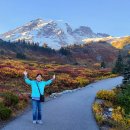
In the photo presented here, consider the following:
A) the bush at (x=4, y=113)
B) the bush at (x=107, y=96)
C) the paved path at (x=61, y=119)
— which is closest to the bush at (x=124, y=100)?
the bush at (x=107, y=96)

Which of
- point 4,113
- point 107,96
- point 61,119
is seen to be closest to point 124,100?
point 107,96

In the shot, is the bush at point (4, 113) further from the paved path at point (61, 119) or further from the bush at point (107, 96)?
the bush at point (107, 96)

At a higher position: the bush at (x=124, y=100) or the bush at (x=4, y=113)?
the bush at (x=4, y=113)

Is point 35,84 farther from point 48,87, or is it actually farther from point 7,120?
point 48,87

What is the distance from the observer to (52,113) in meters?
20.3

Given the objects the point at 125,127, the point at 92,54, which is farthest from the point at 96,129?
the point at 92,54

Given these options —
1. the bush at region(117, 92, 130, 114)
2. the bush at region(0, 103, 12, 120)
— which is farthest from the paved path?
the bush at region(117, 92, 130, 114)

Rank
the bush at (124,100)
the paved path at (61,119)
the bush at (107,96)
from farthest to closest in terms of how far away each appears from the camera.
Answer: the bush at (107,96), the bush at (124,100), the paved path at (61,119)

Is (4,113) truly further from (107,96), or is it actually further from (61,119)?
(107,96)

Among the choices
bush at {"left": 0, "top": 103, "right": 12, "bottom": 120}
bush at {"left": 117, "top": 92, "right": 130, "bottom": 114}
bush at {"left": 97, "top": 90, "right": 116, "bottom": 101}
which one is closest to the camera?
bush at {"left": 0, "top": 103, "right": 12, "bottom": 120}

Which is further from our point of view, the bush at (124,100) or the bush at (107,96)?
the bush at (107,96)

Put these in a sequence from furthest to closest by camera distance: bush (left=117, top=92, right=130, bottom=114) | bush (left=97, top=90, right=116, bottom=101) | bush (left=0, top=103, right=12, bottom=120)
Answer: bush (left=97, top=90, right=116, bottom=101)
bush (left=117, top=92, right=130, bottom=114)
bush (left=0, top=103, right=12, bottom=120)

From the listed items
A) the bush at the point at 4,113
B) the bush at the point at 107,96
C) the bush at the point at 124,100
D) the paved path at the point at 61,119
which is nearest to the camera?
the paved path at the point at 61,119

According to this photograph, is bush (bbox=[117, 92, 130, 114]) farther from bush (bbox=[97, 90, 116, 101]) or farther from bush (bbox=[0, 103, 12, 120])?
bush (bbox=[0, 103, 12, 120])
